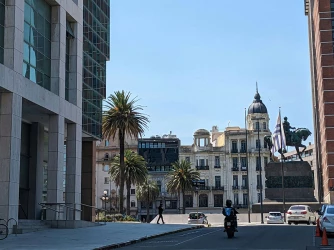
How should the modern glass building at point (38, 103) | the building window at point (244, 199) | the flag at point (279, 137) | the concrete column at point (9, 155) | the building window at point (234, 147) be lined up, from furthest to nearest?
the building window at point (234, 147) < the building window at point (244, 199) < the flag at point (279, 137) < the modern glass building at point (38, 103) < the concrete column at point (9, 155)

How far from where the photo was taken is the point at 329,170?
282 ft

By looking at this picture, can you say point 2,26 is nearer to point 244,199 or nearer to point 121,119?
point 121,119

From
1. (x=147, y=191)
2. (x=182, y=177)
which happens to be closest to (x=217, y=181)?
(x=147, y=191)

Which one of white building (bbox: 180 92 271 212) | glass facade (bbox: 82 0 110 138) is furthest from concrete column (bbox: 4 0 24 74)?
white building (bbox: 180 92 271 212)

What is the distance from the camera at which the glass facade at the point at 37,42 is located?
32.5m

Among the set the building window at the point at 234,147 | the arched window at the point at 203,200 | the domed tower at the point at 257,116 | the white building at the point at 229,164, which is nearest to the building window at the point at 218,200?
the white building at the point at 229,164

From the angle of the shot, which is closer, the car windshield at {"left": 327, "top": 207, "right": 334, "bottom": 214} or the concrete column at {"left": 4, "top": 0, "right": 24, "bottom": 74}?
the car windshield at {"left": 327, "top": 207, "right": 334, "bottom": 214}

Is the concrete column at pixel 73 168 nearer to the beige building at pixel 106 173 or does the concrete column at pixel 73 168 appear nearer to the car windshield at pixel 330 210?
the car windshield at pixel 330 210

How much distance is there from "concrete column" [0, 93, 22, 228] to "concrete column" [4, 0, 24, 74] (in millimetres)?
1739

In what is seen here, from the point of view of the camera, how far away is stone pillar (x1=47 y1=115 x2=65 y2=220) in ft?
115

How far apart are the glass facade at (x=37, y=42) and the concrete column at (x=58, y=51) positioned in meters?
0.25

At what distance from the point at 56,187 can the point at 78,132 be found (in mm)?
5608

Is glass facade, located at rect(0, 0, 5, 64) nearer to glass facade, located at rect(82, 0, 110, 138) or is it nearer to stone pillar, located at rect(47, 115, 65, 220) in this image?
stone pillar, located at rect(47, 115, 65, 220)

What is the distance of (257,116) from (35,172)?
84.8 meters
